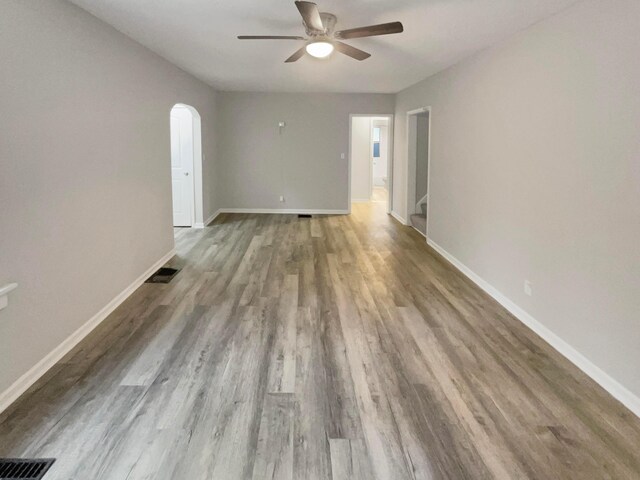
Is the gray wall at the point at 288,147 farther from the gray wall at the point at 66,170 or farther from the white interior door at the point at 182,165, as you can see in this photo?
the gray wall at the point at 66,170

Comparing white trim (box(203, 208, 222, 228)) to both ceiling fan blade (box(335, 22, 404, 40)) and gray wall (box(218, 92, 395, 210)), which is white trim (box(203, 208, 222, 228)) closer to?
gray wall (box(218, 92, 395, 210))

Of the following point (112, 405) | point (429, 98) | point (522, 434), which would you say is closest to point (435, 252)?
point (429, 98)

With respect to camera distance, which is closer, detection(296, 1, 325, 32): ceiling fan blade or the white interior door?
detection(296, 1, 325, 32): ceiling fan blade

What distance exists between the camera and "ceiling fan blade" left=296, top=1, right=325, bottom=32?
295 cm

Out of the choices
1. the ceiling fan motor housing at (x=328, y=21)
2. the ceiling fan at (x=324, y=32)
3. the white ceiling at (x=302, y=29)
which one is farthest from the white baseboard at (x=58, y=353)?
the ceiling fan motor housing at (x=328, y=21)

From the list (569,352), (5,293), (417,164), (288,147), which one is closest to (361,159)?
(288,147)

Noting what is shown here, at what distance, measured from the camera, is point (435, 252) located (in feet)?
21.0

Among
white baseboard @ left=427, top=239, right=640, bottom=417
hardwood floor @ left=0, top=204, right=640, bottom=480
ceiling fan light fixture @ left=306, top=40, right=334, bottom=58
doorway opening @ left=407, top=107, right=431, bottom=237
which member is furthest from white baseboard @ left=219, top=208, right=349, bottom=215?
ceiling fan light fixture @ left=306, top=40, right=334, bottom=58

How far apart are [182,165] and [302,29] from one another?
173 inches

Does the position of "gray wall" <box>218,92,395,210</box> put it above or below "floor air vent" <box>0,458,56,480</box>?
above

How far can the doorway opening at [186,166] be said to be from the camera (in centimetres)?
781

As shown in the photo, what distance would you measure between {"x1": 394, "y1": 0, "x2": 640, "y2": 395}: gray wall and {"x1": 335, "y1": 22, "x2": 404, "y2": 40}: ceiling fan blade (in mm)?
1139

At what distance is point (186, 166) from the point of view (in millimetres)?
7922

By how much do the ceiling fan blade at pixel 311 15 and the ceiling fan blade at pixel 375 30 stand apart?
19 centimetres
